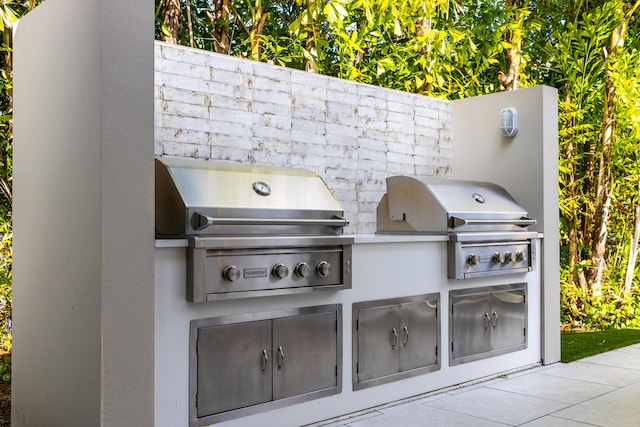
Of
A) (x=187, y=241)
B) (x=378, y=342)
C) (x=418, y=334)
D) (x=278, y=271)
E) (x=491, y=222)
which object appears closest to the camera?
(x=187, y=241)

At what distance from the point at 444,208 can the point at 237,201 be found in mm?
1715

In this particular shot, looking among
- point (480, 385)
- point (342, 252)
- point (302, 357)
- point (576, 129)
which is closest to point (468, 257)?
point (480, 385)

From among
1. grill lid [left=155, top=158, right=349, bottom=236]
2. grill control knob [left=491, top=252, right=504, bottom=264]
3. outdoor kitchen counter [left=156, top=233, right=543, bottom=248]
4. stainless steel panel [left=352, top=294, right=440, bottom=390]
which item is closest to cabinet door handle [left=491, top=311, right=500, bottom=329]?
grill control knob [left=491, top=252, right=504, bottom=264]

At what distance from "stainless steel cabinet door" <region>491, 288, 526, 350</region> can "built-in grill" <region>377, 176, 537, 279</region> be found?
19 cm

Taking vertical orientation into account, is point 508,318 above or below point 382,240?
below

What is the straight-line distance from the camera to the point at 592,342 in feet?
20.4

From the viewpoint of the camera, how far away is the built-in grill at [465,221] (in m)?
4.61

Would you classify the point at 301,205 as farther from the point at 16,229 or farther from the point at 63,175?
the point at 16,229

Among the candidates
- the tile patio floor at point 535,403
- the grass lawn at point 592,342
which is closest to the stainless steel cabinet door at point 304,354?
the tile patio floor at point 535,403

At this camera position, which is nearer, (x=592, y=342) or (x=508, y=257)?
(x=508, y=257)

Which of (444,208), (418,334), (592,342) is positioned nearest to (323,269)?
(418,334)

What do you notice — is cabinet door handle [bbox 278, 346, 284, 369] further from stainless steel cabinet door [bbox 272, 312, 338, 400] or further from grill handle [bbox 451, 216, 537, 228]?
grill handle [bbox 451, 216, 537, 228]

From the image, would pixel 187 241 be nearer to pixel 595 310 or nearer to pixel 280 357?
pixel 280 357

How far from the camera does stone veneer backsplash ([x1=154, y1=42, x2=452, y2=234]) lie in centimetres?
414
